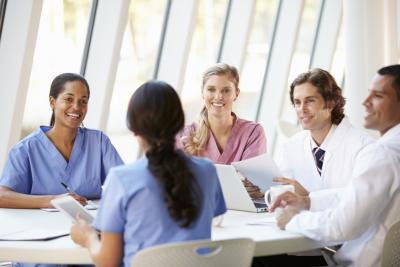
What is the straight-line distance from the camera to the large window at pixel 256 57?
7.04 meters

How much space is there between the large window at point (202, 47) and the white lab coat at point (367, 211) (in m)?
3.92

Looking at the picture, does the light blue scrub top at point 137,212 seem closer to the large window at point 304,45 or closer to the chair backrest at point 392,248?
the chair backrest at point 392,248

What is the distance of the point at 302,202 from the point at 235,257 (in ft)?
2.48

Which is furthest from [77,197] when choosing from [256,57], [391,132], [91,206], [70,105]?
[256,57]

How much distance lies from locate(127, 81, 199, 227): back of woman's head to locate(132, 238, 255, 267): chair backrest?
0.11 m

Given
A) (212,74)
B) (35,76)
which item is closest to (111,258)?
(212,74)

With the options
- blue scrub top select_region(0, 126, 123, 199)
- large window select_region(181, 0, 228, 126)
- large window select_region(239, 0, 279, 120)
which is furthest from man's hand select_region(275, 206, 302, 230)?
large window select_region(239, 0, 279, 120)

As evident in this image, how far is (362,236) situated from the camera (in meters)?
2.27

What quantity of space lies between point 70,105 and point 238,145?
0.91 m

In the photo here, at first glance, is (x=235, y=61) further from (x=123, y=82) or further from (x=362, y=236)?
(x=362, y=236)

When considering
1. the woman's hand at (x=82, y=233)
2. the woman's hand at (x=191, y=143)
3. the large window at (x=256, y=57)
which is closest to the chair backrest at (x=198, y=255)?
the woman's hand at (x=82, y=233)

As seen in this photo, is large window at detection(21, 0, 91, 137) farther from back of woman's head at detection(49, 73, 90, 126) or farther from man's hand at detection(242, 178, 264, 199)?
man's hand at detection(242, 178, 264, 199)

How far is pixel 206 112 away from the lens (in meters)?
3.31

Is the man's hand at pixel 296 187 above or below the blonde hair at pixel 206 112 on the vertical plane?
below
